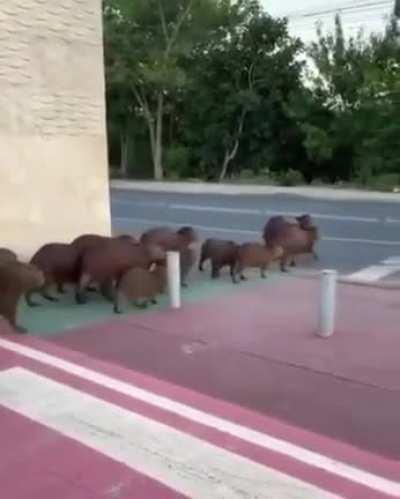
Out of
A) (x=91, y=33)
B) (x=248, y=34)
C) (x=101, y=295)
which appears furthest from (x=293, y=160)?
(x=101, y=295)

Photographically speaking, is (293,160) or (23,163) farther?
(293,160)

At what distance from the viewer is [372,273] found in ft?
32.0

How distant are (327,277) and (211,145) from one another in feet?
86.3

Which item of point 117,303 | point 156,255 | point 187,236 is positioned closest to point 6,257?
point 117,303

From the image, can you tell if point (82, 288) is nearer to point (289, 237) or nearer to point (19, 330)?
point (19, 330)

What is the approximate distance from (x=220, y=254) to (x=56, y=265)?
90.1 inches

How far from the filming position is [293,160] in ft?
102

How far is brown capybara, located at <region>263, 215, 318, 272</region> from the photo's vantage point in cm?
961

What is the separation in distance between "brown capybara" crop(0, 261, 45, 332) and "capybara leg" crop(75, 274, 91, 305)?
3.28 feet

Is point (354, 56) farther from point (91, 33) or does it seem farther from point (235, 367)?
point (235, 367)

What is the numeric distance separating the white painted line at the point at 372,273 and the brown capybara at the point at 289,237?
2.72 feet

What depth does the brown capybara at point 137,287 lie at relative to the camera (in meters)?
7.10

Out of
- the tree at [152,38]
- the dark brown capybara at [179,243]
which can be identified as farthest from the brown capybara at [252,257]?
the tree at [152,38]

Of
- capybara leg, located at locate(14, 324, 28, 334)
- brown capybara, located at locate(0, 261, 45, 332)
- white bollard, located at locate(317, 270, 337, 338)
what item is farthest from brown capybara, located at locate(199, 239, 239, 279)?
capybara leg, located at locate(14, 324, 28, 334)
